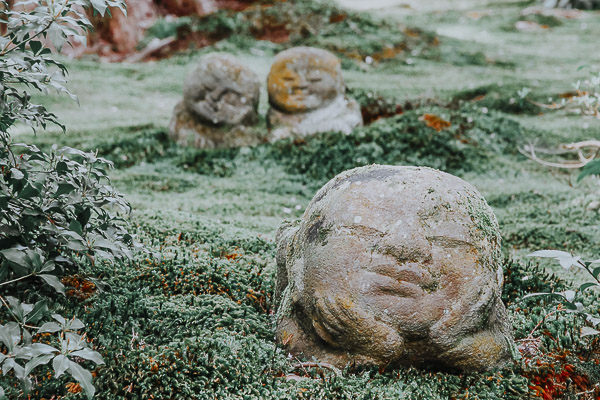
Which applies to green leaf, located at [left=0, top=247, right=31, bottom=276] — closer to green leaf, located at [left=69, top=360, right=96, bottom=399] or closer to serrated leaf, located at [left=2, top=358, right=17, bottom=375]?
serrated leaf, located at [left=2, top=358, right=17, bottom=375]

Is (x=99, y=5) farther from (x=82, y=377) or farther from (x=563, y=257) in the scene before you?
(x=563, y=257)

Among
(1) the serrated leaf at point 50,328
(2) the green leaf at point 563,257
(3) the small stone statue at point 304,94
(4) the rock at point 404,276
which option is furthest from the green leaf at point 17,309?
(3) the small stone statue at point 304,94

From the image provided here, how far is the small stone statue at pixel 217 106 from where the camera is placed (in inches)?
364

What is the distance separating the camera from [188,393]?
2.83 meters

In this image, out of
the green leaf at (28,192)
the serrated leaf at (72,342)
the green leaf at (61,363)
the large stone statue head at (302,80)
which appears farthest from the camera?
the large stone statue head at (302,80)

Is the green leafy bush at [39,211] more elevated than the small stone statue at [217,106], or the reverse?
the green leafy bush at [39,211]

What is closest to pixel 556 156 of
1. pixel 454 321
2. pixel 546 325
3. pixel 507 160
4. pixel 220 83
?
pixel 507 160

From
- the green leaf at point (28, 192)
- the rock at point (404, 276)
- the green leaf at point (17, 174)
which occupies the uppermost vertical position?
the green leaf at point (17, 174)

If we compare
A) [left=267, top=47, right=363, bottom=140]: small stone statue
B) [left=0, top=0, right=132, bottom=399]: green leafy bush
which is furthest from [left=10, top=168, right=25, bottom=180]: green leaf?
[left=267, top=47, right=363, bottom=140]: small stone statue

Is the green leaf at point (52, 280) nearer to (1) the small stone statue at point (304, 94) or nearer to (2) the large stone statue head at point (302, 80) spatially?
(1) the small stone statue at point (304, 94)

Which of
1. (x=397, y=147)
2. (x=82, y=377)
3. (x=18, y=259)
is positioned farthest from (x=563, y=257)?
(x=397, y=147)

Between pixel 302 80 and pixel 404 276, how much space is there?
7041 millimetres

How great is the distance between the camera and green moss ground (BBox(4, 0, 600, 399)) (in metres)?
2.97

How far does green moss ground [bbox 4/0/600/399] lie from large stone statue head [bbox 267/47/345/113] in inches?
32.4
